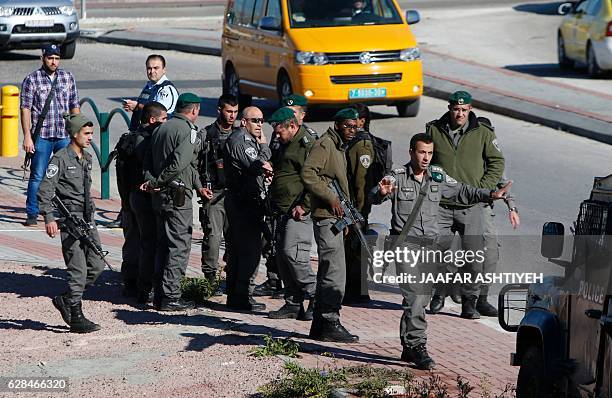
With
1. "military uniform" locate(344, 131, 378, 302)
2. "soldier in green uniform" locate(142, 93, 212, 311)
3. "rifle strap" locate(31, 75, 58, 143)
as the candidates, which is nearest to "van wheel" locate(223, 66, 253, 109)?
"rifle strap" locate(31, 75, 58, 143)

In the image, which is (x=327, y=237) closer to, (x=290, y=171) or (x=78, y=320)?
(x=290, y=171)

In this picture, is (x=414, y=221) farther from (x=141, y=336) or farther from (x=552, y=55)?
(x=552, y=55)

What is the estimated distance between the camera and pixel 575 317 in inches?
307

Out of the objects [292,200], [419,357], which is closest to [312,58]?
[292,200]

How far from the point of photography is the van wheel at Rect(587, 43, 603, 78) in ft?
85.4

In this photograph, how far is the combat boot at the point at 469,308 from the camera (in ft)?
39.2

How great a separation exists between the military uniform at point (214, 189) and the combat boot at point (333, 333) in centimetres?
186

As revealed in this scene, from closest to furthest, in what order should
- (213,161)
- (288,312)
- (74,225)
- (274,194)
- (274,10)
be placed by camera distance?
(74,225), (274,194), (288,312), (213,161), (274,10)

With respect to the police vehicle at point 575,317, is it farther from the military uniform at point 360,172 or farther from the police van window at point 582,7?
the police van window at point 582,7

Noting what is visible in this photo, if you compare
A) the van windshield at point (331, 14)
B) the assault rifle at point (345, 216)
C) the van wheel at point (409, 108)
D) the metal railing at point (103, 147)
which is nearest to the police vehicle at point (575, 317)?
the assault rifle at point (345, 216)

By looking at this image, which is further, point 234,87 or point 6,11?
point 6,11

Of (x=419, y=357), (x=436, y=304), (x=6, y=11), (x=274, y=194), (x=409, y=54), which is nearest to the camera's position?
(x=419, y=357)

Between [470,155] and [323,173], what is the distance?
1829 mm

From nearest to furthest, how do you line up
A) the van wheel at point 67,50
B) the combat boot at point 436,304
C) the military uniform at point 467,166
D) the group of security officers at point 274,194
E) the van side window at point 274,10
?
the group of security officers at point 274,194 < the military uniform at point 467,166 < the combat boot at point 436,304 < the van side window at point 274,10 < the van wheel at point 67,50
